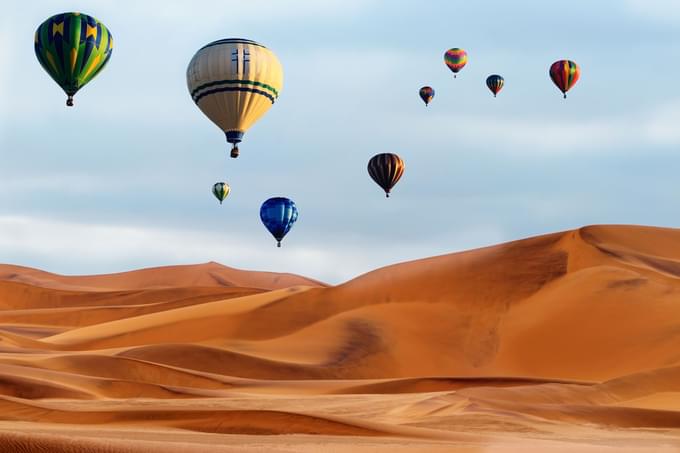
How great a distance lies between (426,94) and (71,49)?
3721 cm

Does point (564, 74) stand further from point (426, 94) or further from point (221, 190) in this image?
point (221, 190)

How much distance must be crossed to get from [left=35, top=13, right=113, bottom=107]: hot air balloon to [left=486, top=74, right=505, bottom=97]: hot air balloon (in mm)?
37249

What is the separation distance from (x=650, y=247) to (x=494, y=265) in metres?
6.92

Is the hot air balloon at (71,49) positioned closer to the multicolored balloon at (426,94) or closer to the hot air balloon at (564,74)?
the hot air balloon at (564,74)

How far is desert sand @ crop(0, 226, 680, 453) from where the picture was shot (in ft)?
42.4

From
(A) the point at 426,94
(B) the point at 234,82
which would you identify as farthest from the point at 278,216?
(A) the point at 426,94

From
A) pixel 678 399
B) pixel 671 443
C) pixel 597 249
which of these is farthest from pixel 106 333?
pixel 671 443

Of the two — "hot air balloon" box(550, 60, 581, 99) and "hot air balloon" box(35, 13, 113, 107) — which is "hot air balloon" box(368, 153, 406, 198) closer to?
"hot air balloon" box(550, 60, 581, 99)

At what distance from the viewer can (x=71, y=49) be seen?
1183 inches

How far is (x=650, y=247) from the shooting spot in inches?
1719

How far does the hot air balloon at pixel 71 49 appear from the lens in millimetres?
30031

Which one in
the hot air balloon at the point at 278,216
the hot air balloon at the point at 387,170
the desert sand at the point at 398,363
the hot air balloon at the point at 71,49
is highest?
the hot air balloon at the point at 71,49

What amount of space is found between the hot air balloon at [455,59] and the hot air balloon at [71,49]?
118 feet

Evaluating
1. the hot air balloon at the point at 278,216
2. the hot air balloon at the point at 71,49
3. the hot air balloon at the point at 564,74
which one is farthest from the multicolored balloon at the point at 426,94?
the hot air balloon at the point at 71,49
